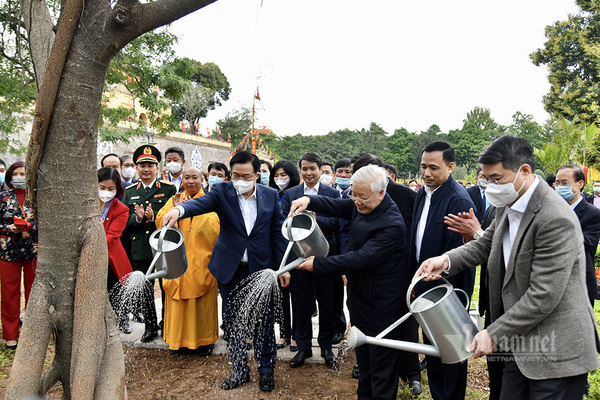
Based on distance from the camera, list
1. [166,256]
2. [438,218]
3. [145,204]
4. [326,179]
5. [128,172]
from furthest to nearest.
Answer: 1. [326,179]
2. [128,172]
3. [145,204]
4. [438,218]
5. [166,256]

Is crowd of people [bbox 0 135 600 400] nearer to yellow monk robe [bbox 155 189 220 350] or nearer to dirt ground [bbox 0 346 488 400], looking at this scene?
yellow monk robe [bbox 155 189 220 350]

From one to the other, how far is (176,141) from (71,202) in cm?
3417

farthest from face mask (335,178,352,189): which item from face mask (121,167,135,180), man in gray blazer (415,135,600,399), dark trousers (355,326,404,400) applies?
face mask (121,167,135,180)

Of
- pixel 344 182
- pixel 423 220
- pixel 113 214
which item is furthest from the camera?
pixel 344 182

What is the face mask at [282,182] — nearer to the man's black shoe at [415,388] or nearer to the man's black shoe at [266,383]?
the man's black shoe at [266,383]

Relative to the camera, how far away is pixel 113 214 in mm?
4133

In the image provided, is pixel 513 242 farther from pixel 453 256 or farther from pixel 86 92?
pixel 86 92

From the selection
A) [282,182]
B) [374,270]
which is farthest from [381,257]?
[282,182]

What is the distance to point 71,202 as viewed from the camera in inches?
102

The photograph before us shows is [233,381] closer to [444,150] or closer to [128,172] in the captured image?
[444,150]

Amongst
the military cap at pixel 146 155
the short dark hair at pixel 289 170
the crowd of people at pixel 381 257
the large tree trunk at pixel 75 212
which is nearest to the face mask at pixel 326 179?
the crowd of people at pixel 381 257

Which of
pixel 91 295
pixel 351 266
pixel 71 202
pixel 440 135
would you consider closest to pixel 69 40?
pixel 71 202

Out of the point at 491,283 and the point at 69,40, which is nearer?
the point at 491,283

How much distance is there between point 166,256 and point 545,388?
247cm
